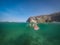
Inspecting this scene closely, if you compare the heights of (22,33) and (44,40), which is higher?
(22,33)

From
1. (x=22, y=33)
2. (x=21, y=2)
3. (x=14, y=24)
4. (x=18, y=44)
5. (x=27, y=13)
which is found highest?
(x=21, y=2)

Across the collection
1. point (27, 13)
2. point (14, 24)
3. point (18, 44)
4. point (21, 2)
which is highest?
point (21, 2)

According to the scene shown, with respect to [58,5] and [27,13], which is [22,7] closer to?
[27,13]

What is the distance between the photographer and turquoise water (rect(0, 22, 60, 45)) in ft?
5.99

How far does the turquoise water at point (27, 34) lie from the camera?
1826mm

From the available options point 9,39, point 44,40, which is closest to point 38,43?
point 44,40

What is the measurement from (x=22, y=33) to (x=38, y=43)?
0.92ft

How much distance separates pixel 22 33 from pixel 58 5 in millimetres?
679

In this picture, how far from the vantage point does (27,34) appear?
1.85 m

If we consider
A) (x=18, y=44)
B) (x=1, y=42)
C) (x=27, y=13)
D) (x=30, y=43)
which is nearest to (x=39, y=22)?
(x=27, y=13)

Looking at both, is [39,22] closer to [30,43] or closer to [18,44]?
[30,43]

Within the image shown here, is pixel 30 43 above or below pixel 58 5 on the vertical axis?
below

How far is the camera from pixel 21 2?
187cm

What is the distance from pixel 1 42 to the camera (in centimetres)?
186
